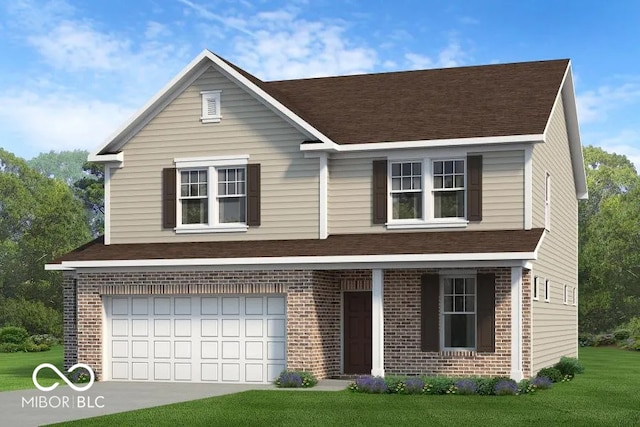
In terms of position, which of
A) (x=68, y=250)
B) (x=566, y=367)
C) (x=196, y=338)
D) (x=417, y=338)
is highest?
(x=68, y=250)

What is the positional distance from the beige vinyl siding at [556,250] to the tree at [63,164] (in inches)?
3770

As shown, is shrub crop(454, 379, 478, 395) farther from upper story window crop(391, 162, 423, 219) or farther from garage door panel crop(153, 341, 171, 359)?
garage door panel crop(153, 341, 171, 359)

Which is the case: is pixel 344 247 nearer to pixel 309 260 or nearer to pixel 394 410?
pixel 309 260

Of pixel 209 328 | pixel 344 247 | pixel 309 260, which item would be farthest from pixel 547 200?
pixel 209 328

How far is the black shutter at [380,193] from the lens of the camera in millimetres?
27109

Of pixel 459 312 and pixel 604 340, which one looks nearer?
pixel 459 312

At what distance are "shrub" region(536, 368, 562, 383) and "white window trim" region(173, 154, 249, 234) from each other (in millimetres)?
8523

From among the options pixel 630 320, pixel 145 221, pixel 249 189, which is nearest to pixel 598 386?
pixel 249 189

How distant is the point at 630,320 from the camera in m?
55.8

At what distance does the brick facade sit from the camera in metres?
25.5

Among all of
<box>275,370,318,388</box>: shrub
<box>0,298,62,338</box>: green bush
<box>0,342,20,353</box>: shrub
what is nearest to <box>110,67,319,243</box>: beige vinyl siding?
<box>275,370,318,388</box>: shrub

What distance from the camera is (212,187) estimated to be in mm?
28219

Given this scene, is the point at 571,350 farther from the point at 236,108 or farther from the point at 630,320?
the point at 630,320

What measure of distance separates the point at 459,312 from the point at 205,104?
29.1ft
